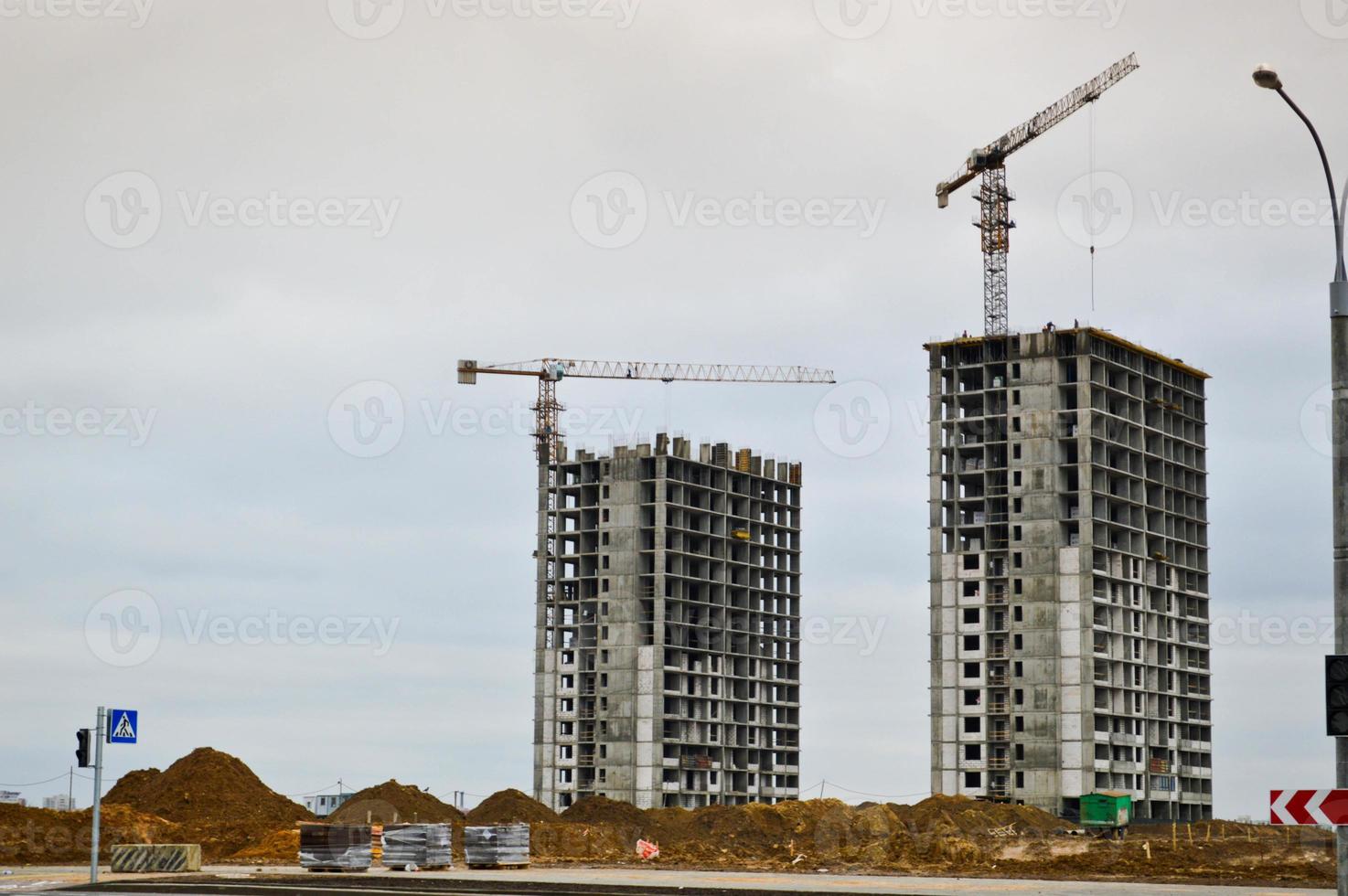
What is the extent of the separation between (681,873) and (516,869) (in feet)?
18.2

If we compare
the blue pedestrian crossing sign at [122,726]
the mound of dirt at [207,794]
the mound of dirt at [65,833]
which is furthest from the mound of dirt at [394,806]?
the blue pedestrian crossing sign at [122,726]

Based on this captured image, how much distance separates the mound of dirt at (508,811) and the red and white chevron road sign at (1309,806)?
3612 inches

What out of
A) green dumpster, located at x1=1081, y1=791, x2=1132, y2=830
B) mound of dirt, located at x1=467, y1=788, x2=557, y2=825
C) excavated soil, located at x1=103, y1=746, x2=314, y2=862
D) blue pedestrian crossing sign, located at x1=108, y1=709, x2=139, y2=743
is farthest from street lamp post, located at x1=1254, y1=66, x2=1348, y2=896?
mound of dirt, located at x1=467, y1=788, x2=557, y2=825

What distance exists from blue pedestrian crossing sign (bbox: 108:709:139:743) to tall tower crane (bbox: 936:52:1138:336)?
106 m

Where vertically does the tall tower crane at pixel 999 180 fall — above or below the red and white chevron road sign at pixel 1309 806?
above

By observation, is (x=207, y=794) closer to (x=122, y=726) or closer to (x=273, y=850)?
(x=273, y=850)

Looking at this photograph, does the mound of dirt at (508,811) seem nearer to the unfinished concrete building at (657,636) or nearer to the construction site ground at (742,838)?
the construction site ground at (742,838)

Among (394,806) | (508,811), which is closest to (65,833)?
(394,806)

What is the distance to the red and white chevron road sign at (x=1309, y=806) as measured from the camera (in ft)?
70.3

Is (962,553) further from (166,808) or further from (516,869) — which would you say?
(516,869)

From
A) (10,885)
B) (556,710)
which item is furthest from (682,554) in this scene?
(10,885)

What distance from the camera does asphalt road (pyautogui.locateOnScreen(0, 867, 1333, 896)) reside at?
39.6 meters

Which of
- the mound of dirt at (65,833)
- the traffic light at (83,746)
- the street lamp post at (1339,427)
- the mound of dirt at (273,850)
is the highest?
the street lamp post at (1339,427)

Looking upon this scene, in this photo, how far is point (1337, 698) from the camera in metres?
22.0
